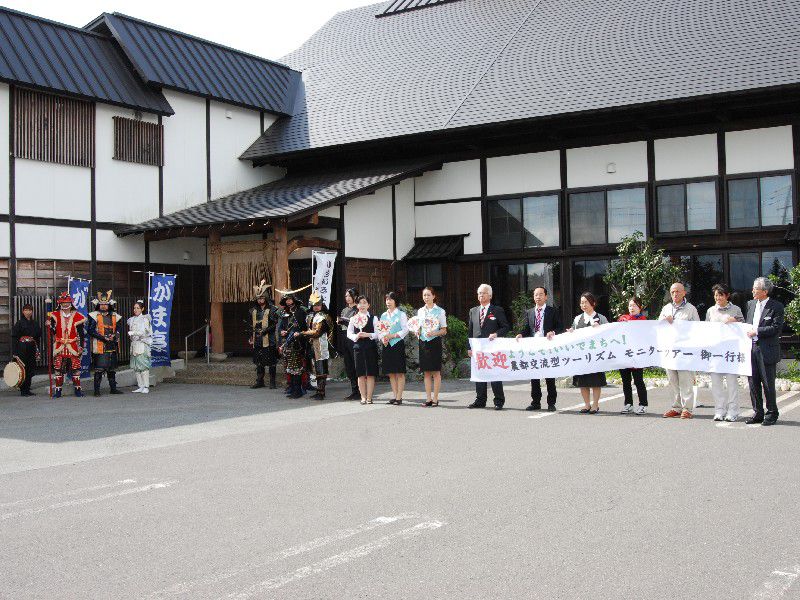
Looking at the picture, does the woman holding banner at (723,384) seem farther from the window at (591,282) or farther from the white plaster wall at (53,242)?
the white plaster wall at (53,242)

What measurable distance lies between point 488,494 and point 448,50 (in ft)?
53.4

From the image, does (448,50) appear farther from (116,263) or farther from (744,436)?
(744,436)

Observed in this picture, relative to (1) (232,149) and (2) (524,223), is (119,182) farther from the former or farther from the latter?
(2) (524,223)

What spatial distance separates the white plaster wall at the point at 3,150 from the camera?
47.7 ft

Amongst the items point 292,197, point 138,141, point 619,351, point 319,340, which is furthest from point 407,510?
point 138,141

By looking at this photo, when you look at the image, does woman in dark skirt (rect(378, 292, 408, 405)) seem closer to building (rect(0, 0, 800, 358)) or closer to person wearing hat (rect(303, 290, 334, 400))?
person wearing hat (rect(303, 290, 334, 400))

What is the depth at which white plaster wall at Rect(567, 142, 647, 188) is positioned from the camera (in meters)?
16.0

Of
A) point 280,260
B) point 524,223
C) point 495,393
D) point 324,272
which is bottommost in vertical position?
point 495,393

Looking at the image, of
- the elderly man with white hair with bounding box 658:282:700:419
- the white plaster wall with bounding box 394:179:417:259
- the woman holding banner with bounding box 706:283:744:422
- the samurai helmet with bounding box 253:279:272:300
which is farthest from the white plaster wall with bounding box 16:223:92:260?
the woman holding banner with bounding box 706:283:744:422

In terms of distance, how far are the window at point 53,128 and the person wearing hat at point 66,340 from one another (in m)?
3.14

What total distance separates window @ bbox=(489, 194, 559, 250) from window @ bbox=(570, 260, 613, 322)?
74 centimetres

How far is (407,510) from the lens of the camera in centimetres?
548

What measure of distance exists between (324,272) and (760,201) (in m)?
8.05

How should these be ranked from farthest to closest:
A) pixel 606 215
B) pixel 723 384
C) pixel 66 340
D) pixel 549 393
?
pixel 606 215, pixel 66 340, pixel 549 393, pixel 723 384
